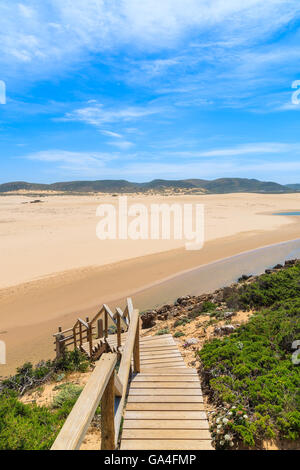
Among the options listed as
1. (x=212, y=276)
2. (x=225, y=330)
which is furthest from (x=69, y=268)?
(x=225, y=330)

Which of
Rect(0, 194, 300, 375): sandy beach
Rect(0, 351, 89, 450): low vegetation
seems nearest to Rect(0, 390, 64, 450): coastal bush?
Rect(0, 351, 89, 450): low vegetation

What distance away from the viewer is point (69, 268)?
57.9 ft

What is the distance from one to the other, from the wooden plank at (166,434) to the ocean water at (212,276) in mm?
9422

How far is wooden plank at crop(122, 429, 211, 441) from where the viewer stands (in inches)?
141

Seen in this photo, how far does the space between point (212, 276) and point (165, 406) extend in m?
13.7

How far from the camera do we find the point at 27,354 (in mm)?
9641

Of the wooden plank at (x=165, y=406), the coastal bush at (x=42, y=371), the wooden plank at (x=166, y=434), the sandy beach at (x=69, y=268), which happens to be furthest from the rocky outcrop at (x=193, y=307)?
the wooden plank at (x=166, y=434)

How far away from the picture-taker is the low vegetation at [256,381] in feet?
12.6

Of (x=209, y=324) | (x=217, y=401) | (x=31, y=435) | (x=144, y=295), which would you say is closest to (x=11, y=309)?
(x=144, y=295)

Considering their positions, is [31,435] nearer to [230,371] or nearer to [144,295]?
[230,371]

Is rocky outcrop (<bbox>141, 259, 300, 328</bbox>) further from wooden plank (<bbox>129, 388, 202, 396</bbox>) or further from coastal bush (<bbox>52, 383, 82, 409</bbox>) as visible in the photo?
wooden plank (<bbox>129, 388, 202, 396</bbox>)

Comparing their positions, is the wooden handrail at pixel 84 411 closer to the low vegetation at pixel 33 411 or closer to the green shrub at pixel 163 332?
the low vegetation at pixel 33 411

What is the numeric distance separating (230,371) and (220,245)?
64.8 ft
